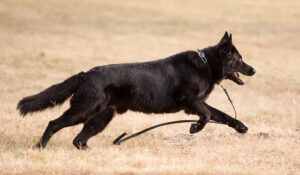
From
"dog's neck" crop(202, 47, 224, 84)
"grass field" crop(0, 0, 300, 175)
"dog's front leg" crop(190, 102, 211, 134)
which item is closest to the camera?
"grass field" crop(0, 0, 300, 175)

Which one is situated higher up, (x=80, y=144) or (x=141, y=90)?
(x=141, y=90)

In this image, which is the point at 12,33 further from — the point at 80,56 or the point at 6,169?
the point at 6,169

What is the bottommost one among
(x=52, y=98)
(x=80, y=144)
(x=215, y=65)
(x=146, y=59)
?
(x=80, y=144)

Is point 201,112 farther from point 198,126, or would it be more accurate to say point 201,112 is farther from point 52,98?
point 52,98

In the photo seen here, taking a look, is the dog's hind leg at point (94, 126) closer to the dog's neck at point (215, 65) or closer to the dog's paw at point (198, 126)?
the dog's paw at point (198, 126)

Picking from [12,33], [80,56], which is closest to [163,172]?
[80,56]

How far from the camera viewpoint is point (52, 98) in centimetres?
862

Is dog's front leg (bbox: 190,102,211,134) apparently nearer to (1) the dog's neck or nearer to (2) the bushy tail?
(1) the dog's neck

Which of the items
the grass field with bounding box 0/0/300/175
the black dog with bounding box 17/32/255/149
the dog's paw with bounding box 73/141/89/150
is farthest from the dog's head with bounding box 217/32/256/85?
the dog's paw with bounding box 73/141/89/150

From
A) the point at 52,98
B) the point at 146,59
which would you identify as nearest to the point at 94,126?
the point at 52,98

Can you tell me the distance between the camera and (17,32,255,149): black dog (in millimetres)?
8477

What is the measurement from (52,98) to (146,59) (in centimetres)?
1449

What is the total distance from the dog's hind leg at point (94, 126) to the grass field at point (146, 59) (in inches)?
7.9

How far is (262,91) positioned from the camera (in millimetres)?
17859
